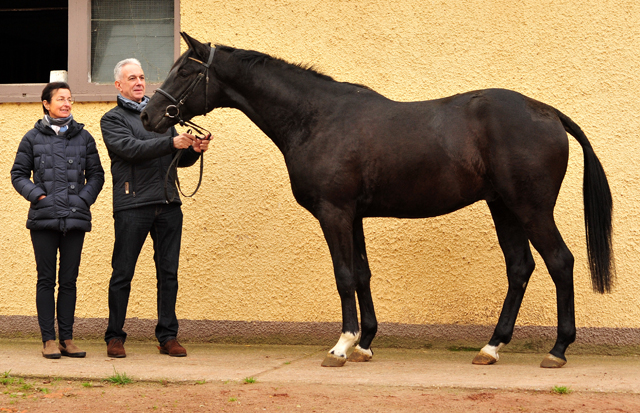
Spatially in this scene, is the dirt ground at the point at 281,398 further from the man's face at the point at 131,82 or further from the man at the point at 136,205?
the man's face at the point at 131,82

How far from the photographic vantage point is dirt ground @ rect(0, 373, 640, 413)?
330 cm

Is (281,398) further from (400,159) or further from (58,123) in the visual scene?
(58,123)

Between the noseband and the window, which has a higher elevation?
the window

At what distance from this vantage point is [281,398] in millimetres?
3498

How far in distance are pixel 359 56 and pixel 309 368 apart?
257 cm

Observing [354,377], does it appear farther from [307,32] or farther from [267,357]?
[307,32]

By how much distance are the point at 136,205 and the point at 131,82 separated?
2.93 ft

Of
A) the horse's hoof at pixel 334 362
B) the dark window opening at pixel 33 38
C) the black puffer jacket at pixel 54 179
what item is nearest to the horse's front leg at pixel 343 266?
the horse's hoof at pixel 334 362

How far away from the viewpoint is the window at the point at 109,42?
224 inches

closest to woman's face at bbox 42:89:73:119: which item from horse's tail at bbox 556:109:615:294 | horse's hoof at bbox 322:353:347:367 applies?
horse's hoof at bbox 322:353:347:367

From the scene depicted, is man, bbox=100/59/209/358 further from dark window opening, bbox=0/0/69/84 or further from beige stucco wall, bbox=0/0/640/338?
dark window opening, bbox=0/0/69/84

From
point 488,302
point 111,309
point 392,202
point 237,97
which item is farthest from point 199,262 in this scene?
point 488,302

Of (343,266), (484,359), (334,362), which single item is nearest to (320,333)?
(334,362)

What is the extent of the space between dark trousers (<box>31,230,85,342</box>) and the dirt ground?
2.93 feet
